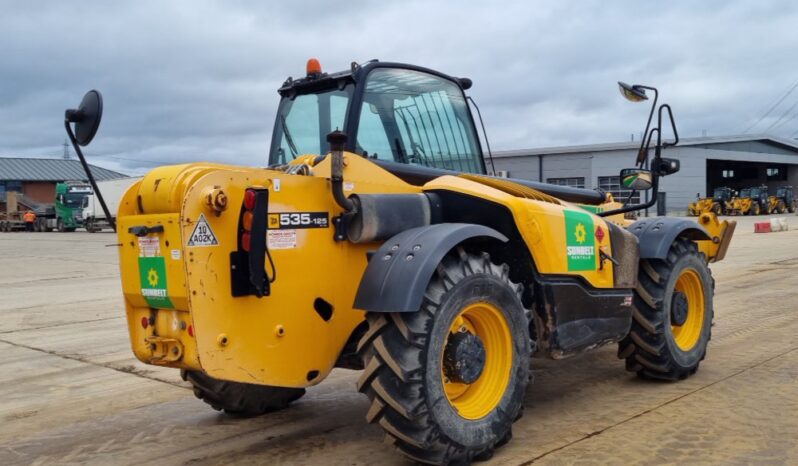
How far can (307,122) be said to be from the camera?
4902mm

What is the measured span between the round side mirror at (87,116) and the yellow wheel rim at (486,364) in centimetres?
203

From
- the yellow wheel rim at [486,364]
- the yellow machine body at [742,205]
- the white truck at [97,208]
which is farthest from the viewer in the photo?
the yellow machine body at [742,205]

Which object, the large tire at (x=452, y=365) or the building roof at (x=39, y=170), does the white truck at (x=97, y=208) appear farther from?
the large tire at (x=452, y=365)

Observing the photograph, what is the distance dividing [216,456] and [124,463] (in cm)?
51

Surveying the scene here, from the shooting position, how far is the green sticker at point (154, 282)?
3.59 m

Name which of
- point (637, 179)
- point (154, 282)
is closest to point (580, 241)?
point (637, 179)

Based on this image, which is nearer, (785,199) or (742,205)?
(742,205)

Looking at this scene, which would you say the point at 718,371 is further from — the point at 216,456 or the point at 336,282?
the point at 216,456

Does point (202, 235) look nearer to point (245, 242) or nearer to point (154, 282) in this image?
point (245, 242)

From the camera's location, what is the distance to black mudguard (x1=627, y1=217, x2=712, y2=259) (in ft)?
17.7

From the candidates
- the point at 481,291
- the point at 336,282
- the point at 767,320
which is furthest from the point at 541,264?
the point at 767,320

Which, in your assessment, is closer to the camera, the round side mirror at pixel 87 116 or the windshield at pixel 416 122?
the round side mirror at pixel 87 116

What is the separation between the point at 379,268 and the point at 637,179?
8.82ft

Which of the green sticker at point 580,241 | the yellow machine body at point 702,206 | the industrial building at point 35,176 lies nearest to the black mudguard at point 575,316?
the green sticker at point 580,241
